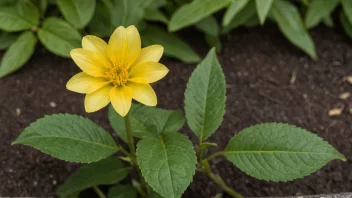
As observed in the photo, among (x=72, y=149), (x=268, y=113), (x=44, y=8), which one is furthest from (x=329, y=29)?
(x=72, y=149)

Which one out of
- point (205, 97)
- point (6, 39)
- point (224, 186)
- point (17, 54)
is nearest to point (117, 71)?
point (205, 97)

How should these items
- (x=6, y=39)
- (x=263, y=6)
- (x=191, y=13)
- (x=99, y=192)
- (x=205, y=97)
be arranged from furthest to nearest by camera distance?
1. (x=6, y=39)
2. (x=191, y=13)
3. (x=263, y=6)
4. (x=99, y=192)
5. (x=205, y=97)

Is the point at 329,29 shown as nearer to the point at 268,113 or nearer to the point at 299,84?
the point at 299,84

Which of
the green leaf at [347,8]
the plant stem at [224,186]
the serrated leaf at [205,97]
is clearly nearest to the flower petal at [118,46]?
the serrated leaf at [205,97]

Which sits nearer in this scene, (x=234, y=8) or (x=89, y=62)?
(x=89, y=62)

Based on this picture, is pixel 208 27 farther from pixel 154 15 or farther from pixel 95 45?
pixel 95 45

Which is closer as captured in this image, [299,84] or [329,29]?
[299,84]

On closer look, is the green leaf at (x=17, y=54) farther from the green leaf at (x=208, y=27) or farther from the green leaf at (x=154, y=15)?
the green leaf at (x=208, y=27)
